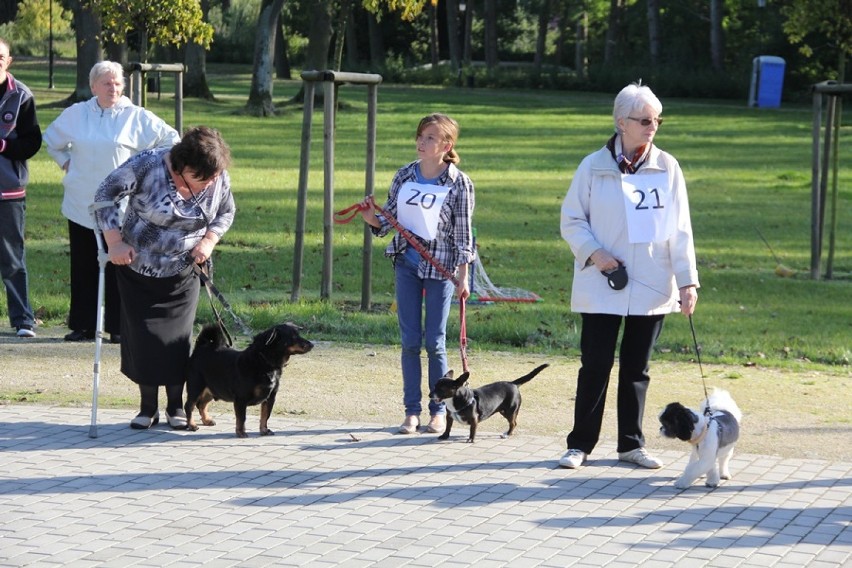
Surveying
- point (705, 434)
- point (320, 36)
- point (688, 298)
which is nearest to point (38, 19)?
point (320, 36)

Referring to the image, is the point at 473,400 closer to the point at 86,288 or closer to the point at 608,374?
the point at 608,374

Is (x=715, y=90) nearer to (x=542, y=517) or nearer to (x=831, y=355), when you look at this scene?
(x=831, y=355)

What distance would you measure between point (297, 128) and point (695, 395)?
2844 cm

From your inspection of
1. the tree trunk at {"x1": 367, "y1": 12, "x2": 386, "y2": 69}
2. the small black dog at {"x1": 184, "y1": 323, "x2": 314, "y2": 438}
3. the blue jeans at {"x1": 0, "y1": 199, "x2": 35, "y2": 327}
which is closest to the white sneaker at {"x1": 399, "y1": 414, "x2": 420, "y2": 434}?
the small black dog at {"x1": 184, "y1": 323, "x2": 314, "y2": 438}

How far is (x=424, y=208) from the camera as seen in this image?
7.69 meters

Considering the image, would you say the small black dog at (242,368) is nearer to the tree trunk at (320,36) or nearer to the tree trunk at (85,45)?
the tree trunk at (85,45)

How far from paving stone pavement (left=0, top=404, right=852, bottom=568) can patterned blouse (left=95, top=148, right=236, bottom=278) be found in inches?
41.6

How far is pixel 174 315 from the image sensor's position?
7.79 meters

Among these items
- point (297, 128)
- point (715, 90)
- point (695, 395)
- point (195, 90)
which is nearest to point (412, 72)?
point (715, 90)

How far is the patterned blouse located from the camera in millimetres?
7457

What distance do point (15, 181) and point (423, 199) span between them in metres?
4.36

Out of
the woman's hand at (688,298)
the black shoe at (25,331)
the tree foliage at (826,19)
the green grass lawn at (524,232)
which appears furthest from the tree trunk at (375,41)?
the woman's hand at (688,298)

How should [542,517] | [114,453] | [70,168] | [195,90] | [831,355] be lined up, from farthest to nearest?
[195,90] < [831,355] < [70,168] < [114,453] < [542,517]

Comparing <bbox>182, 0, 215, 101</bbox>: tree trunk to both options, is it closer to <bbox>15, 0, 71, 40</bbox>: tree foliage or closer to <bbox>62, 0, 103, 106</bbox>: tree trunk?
<bbox>62, 0, 103, 106</bbox>: tree trunk
